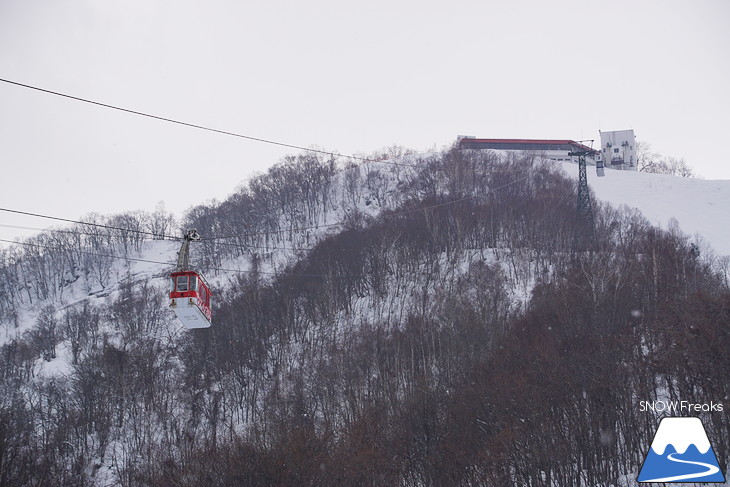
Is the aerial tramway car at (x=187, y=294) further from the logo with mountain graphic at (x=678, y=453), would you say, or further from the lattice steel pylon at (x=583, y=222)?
the lattice steel pylon at (x=583, y=222)

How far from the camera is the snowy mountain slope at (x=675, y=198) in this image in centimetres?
8419

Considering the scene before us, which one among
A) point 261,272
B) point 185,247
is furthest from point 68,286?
point 185,247

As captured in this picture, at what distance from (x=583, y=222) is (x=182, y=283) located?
58.8m

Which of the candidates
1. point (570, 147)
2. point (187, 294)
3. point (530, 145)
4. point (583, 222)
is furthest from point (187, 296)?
point (570, 147)

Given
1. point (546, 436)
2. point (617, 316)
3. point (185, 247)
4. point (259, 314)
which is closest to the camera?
point (185, 247)

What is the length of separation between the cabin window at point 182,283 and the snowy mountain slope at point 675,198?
217ft

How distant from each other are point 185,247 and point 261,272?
2455 inches

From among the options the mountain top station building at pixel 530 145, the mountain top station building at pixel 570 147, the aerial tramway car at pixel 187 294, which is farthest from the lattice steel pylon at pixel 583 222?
the aerial tramway car at pixel 187 294

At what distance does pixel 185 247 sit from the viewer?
22.1 metres

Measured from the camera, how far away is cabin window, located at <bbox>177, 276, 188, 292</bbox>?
73.0 feet

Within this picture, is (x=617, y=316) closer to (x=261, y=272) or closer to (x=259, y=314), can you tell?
(x=259, y=314)

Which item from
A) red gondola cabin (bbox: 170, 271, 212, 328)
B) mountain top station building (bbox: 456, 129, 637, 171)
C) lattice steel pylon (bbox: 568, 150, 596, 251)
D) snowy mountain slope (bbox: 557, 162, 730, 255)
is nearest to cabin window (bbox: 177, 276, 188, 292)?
red gondola cabin (bbox: 170, 271, 212, 328)

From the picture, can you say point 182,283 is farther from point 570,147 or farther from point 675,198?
point 570,147

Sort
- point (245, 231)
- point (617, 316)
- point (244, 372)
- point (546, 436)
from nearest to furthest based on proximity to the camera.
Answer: point (546, 436), point (617, 316), point (244, 372), point (245, 231)
